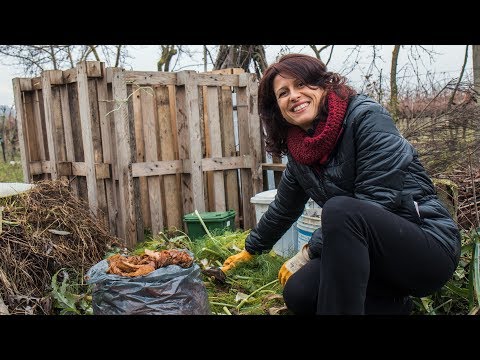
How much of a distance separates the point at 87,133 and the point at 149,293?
2.73m

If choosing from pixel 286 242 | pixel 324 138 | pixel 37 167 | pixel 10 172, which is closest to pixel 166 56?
pixel 10 172

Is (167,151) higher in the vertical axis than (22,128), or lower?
lower

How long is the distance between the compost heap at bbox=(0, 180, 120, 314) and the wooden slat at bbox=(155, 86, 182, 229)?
38.1 inches

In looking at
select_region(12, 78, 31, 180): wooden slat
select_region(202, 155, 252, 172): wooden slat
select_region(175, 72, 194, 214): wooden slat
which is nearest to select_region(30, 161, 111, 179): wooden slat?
select_region(12, 78, 31, 180): wooden slat

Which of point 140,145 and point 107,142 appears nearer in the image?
point 107,142

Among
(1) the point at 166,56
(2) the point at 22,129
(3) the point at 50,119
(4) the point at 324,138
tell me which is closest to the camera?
(4) the point at 324,138

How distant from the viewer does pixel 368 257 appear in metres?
1.97

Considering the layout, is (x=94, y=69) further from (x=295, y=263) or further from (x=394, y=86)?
(x=394, y=86)

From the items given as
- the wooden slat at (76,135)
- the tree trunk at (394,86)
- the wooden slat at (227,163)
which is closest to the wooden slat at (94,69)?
the wooden slat at (76,135)

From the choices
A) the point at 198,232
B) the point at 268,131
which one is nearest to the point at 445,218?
the point at 268,131

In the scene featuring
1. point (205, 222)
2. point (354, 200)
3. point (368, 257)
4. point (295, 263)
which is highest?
point (354, 200)

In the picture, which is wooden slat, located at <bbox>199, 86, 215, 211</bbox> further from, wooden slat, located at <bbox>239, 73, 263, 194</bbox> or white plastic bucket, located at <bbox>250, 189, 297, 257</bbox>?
white plastic bucket, located at <bbox>250, 189, 297, 257</bbox>

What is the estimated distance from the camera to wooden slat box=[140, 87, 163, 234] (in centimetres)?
486
